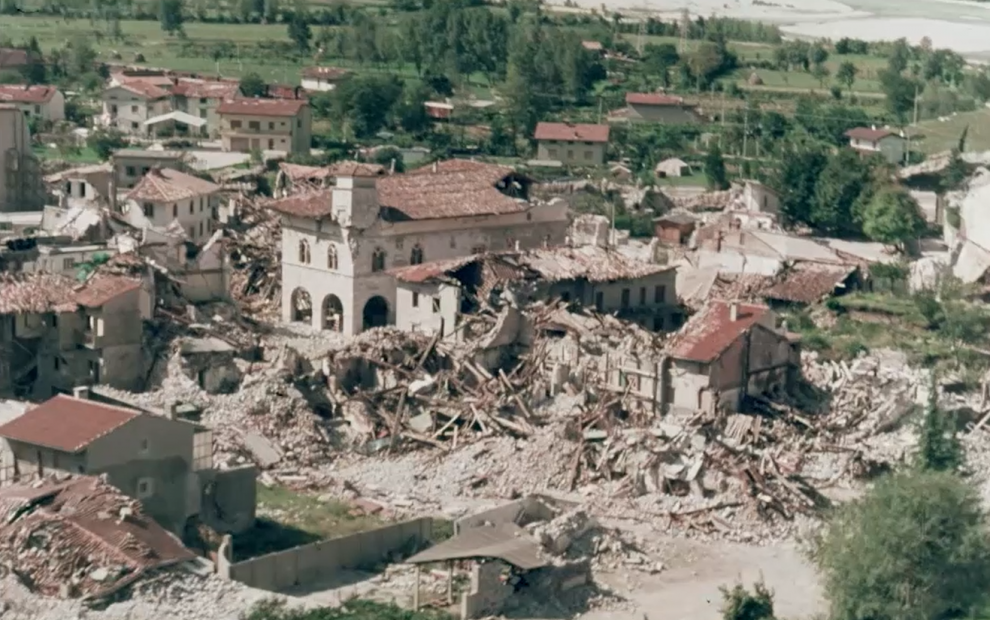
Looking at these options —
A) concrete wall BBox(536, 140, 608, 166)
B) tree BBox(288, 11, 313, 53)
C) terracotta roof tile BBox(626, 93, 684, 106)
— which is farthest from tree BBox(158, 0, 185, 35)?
concrete wall BBox(536, 140, 608, 166)

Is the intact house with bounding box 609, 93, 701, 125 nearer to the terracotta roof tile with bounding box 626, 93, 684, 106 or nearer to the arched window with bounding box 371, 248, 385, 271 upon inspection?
the terracotta roof tile with bounding box 626, 93, 684, 106

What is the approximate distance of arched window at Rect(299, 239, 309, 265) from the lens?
1697 inches

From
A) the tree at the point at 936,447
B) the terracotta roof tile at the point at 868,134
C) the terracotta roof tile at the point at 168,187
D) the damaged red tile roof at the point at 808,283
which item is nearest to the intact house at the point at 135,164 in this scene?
the terracotta roof tile at the point at 168,187

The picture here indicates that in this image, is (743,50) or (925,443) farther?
(743,50)

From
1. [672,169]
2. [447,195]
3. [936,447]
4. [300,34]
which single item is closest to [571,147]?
[672,169]

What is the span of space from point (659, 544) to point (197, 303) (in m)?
12.2

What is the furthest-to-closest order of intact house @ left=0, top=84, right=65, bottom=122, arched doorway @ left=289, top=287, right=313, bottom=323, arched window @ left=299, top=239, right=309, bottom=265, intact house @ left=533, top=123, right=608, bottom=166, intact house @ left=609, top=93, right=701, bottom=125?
intact house @ left=609, top=93, right=701, bottom=125 → intact house @ left=0, top=84, right=65, bottom=122 → intact house @ left=533, top=123, right=608, bottom=166 → arched doorway @ left=289, top=287, right=313, bottom=323 → arched window @ left=299, top=239, right=309, bottom=265

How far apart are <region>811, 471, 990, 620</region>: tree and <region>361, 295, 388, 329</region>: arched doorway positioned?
14689 millimetres

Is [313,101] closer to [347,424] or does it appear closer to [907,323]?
[907,323]

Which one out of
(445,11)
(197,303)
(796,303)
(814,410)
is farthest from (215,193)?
(445,11)

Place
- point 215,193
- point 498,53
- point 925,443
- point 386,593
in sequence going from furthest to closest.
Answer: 1. point 498,53
2. point 215,193
3. point 925,443
4. point 386,593

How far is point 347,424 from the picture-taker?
36625 millimetres

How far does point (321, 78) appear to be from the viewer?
77.3m

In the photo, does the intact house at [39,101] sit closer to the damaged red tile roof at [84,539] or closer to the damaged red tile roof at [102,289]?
the damaged red tile roof at [102,289]
